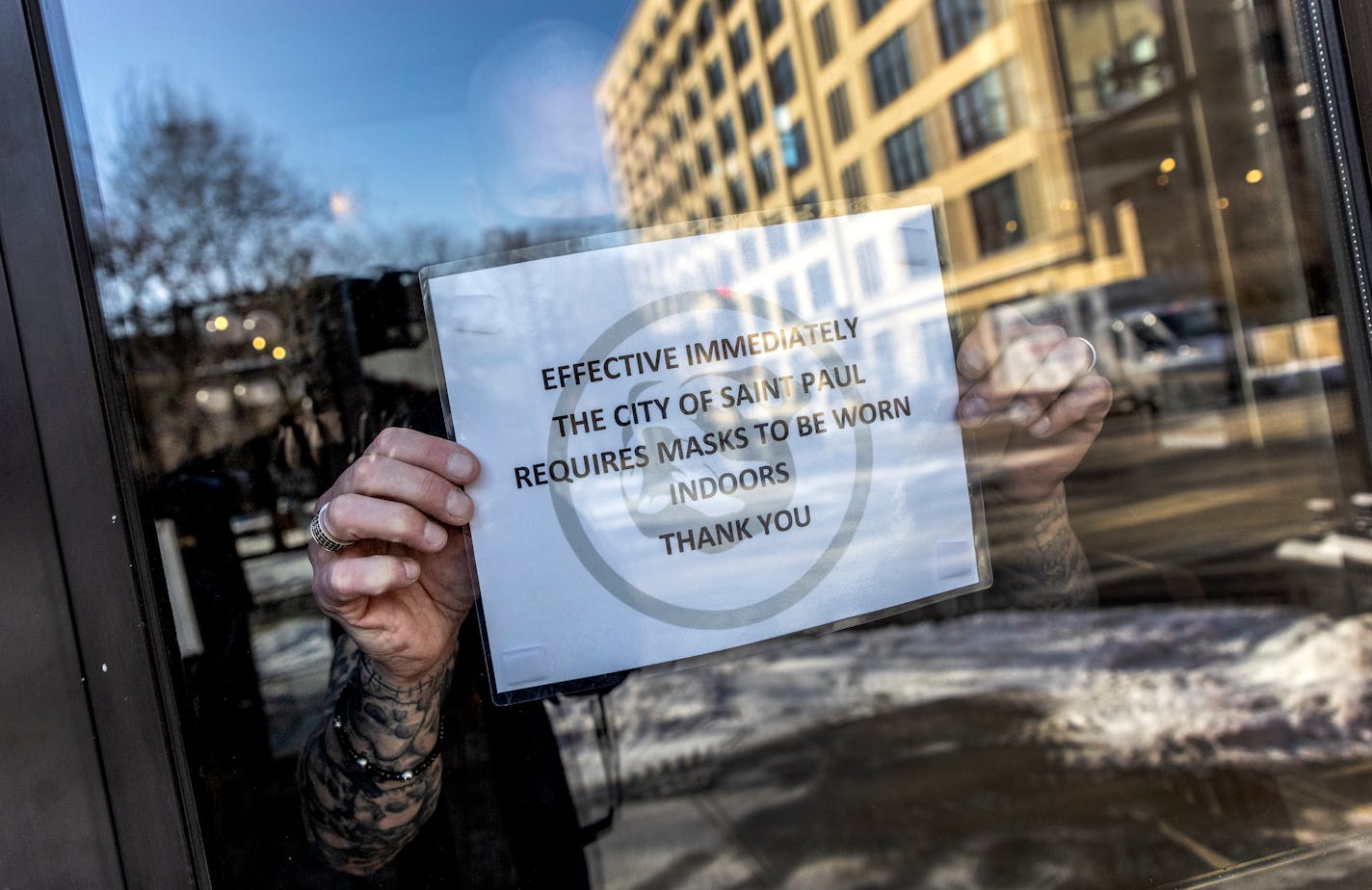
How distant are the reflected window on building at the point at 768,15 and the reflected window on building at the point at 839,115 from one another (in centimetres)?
37

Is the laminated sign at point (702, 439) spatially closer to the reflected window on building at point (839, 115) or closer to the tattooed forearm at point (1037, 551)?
the tattooed forearm at point (1037, 551)

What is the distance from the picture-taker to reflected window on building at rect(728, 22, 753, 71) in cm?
204

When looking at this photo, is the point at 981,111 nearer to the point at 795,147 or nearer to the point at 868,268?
the point at 795,147

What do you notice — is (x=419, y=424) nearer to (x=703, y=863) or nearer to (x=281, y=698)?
(x=281, y=698)

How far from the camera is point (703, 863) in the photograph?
2207 mm

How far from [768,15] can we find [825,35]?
185 millimetres

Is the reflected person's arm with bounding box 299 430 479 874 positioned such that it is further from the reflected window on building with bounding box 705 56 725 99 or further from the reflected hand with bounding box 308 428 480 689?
the reflected window on building with bounding box 705 56 725 99

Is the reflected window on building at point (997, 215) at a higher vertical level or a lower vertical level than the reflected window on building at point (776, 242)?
higher

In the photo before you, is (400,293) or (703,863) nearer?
(400,293)

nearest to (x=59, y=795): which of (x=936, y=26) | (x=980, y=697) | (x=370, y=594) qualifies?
(x=370, y=594)

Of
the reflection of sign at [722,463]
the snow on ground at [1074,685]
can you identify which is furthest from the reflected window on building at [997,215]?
the reflection of sign at [722,463]

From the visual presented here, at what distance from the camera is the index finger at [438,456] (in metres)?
0.73

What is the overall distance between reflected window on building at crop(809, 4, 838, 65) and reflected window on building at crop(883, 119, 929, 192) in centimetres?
66

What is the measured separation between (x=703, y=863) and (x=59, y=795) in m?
1.79
